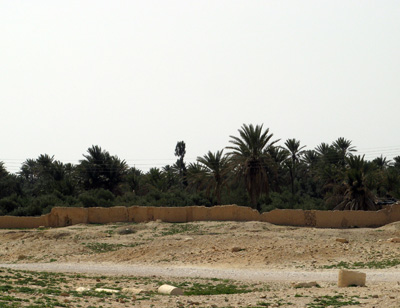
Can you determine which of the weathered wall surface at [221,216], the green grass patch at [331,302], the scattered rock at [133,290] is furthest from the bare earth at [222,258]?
the weathered wall surface at [221,216]

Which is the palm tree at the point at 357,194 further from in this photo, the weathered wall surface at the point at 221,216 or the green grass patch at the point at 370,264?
the green grass patch at the point at 370,264

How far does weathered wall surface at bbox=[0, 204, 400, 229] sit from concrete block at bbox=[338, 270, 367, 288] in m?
19.3

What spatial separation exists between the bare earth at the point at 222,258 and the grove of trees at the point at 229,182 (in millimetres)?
12364

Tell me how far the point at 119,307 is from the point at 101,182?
51.8 metres

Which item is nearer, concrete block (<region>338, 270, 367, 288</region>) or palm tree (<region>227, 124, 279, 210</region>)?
concrete block (<region>338, 270, 367, 288</region>)

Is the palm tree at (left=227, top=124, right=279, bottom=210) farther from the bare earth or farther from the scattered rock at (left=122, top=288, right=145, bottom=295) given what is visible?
the scattered rock at (left=122, top=288, right=145, bottom=295)

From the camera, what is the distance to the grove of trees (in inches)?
1966

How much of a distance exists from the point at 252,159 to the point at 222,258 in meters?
21.4

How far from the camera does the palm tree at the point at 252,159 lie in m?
50.2

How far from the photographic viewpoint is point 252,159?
50.2m

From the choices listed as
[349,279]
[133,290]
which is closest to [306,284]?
[349,279]

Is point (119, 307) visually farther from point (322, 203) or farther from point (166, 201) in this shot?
point (322, 203)

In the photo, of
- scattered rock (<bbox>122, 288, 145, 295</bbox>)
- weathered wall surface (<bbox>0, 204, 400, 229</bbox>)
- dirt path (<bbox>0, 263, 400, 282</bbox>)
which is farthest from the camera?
weathered wall surface (<bbox>0, 204, 400, 229</bbox>)

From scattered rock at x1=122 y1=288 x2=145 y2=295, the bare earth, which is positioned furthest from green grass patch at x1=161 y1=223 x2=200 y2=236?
scattered rock at x1=122 y1=288 x2=145 y2=295
